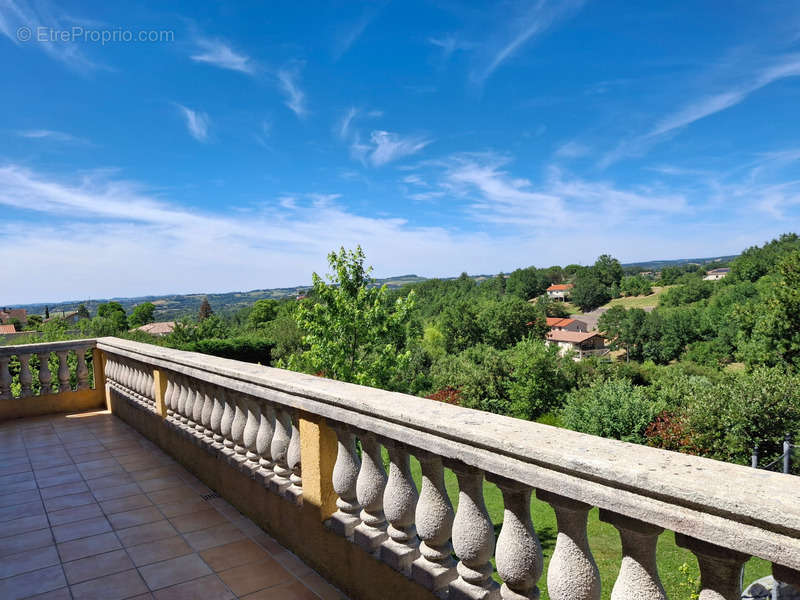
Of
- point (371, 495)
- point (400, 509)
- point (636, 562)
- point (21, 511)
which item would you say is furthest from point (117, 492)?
point (636, 562)

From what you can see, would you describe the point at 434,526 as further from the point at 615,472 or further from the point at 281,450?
the point at 281,450

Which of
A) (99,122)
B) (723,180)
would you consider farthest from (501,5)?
(723,180)

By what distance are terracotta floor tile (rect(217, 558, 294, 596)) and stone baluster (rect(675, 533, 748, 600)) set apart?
7.14 ft

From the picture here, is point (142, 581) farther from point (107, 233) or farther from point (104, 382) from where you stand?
point (107, 233)

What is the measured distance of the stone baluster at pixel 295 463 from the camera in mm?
2674

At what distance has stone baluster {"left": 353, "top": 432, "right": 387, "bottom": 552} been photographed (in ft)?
6.94

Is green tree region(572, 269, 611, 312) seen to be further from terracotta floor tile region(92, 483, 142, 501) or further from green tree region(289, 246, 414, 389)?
terracotta floor tile region(92, 483, 142, 501)

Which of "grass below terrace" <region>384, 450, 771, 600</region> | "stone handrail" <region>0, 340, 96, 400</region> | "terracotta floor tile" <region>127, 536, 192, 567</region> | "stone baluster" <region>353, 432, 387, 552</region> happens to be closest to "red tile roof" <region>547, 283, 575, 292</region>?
"grass below terrace" <region>384, 450, 771, 600</region>

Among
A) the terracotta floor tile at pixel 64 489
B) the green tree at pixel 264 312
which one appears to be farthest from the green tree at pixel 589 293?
the terracotta floor tile at pixel 64 489

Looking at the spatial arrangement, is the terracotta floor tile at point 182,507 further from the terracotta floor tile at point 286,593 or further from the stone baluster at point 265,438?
the terracotta floor tile at point 286,593

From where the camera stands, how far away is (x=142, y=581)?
2.57 m

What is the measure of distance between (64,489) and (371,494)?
10.8ft

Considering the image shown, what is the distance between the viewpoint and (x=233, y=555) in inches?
110

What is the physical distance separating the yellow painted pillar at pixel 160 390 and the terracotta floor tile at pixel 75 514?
1.13 meters
